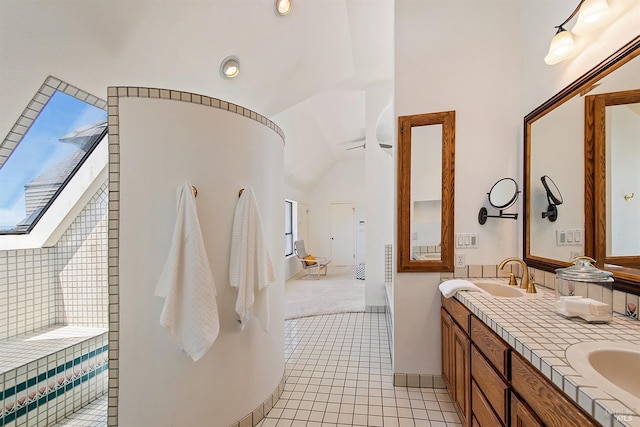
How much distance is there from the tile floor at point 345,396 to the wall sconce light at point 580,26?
2359 mm

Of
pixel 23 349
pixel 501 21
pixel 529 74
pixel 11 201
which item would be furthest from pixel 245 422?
pixel 501 21

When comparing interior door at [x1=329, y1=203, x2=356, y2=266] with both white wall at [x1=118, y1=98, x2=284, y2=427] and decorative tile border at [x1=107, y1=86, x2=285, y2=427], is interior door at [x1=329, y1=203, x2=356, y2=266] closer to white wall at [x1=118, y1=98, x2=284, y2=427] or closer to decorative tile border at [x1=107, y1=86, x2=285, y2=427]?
white wall at [x1=118, y1=98, x2=284, y2=427]

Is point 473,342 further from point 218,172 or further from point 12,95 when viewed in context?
point 12,95

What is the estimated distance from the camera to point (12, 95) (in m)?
1.54

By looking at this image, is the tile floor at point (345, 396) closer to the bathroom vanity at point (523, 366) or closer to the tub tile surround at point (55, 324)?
the tub tile surround at point (55, 324)

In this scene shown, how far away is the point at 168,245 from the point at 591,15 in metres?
2.46

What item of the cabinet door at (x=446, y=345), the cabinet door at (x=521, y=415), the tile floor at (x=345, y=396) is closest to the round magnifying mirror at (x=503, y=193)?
the cabinet door at (x=446, y=345)

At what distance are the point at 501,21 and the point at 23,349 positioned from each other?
4326 mm

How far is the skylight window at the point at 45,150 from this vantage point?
1.75 m

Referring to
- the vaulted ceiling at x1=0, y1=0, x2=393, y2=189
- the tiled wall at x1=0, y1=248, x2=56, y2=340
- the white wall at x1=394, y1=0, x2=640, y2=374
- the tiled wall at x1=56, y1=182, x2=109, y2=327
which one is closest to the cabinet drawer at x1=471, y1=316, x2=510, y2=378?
the white wall at x1=394, y1=0, x2=640, y2=374

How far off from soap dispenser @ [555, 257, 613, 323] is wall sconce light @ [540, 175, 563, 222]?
0.53m

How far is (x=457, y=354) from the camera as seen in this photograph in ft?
5.87

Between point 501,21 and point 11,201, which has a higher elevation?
point 501,21

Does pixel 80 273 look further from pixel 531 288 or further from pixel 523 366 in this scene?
pixel 531 288
